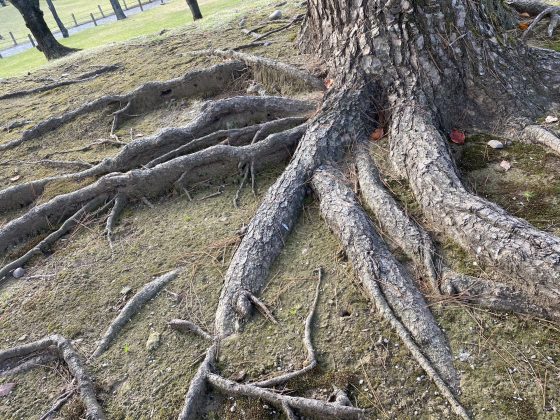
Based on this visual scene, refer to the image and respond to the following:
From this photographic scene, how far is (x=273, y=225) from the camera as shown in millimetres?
3811

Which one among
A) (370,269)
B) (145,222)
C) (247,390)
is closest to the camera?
(247,390)

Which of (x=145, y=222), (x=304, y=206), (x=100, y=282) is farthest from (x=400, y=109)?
(x=100, y=282)

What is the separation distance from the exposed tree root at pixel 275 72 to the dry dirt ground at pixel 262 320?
1.37 m

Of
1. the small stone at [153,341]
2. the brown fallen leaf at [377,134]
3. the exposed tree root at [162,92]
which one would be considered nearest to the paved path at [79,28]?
the exposed tree root at [162,92]

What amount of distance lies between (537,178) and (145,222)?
12.2 ft

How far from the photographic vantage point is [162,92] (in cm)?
687

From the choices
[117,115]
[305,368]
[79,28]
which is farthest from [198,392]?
[79,28]

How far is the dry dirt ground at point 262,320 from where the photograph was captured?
2.60 meters

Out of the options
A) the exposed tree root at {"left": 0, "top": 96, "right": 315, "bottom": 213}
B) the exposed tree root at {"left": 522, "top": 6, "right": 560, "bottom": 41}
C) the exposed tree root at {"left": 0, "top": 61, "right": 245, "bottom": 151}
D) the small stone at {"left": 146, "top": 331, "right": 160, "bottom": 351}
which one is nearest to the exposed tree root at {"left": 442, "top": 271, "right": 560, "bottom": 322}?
the small stone at {"left": 146, "top": 331, "right": 160, "bottom": 351}

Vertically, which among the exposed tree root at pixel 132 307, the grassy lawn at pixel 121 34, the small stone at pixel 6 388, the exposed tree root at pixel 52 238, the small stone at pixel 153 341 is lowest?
the small stone at pixel 153 341

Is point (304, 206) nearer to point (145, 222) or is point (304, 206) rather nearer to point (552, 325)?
point (145, 222)

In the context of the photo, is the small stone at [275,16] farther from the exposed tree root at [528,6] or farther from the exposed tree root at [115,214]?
the exposed tree root at [115,214]

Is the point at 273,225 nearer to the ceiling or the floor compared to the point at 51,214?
nearer to the floor

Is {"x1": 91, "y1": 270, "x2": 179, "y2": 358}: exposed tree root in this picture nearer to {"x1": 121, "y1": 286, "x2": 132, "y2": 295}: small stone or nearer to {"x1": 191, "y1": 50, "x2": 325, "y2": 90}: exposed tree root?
{"x1": 121, "y1": 286, "x2": 132, "y2": 295}: small stone
